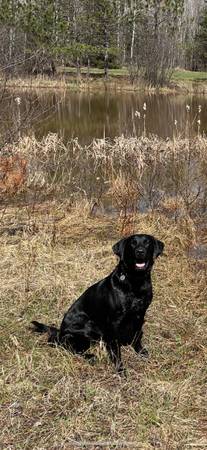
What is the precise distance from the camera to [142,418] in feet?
10.5

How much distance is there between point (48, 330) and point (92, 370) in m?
0.59

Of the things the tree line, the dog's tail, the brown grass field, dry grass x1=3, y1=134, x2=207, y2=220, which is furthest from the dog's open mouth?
the tree line

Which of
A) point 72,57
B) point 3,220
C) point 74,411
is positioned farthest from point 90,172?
point 72,57

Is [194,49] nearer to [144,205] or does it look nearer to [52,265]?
[144,205]

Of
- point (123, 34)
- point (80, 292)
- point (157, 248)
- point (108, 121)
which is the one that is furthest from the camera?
point (123, 34)

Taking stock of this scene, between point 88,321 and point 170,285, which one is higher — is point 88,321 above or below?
above

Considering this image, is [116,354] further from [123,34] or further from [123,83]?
[123,34]

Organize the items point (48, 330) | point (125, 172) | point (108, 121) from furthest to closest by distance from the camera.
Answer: point (108, 121), point (125, 172), point (48, 330)

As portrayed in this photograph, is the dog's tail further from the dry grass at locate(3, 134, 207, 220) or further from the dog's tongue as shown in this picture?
the dry grass at locate(3, 134, 207, 220)

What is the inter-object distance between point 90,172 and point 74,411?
747cm

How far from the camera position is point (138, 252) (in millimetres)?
3787

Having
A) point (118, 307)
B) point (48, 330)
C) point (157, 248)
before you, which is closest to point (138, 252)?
point (157, 248)

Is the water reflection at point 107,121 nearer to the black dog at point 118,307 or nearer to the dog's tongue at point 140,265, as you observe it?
the black dog at point 118,307

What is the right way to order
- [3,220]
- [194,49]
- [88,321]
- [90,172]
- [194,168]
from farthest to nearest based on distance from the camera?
[194,49] → [90,172] → [194,168] → [3,220] → [88,321]
